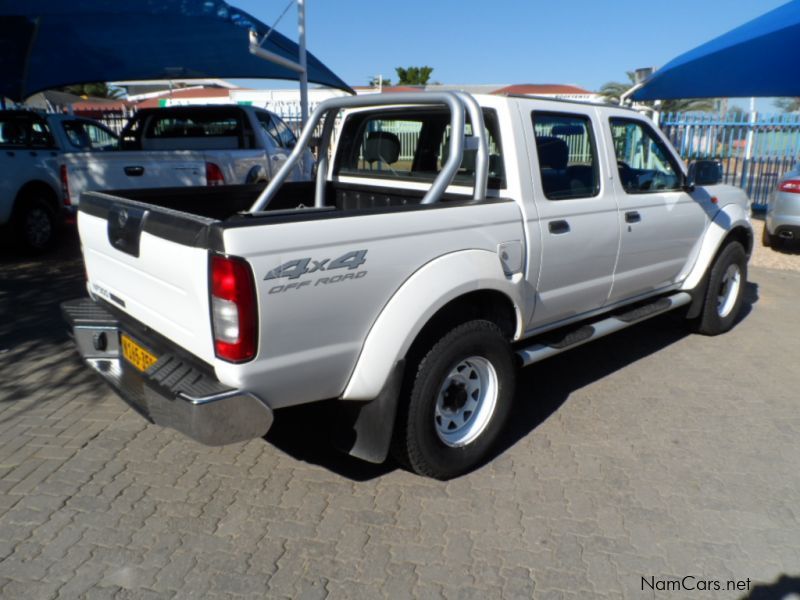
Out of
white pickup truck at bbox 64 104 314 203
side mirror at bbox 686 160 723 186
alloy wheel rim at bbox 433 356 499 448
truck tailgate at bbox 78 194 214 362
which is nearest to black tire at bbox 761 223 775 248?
side mirror at bbox 686 160 723 186

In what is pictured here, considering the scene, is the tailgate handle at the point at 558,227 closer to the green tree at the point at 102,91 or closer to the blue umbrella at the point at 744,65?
the blue umbrella at the point at 744,65

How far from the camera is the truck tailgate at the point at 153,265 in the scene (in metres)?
2.68

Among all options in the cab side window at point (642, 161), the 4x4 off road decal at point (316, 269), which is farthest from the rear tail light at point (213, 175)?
the 4x4 off road decal at point (316, 269)

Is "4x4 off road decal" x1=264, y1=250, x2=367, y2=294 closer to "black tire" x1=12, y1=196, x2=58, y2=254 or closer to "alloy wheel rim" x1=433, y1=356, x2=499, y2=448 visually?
"alloy wheel rim" x1=433, y1=356, x2=499, y2=448

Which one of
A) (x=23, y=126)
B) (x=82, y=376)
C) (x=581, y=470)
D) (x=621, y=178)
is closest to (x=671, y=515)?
(x=581, y=470)

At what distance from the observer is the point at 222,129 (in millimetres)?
10102

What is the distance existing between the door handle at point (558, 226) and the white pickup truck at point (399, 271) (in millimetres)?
25

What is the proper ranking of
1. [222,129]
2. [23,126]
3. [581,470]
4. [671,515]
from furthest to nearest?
1. [222,129]
2. [23,126]
3. [581,470]
4. [671,515]

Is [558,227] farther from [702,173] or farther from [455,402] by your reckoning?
[702,173]

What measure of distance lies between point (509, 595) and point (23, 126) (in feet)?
30.7

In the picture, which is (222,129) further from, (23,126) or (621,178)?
(621,178)

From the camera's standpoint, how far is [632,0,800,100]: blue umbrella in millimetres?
10055

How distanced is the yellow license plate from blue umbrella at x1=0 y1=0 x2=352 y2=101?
7.94 m

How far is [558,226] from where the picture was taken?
12.6 ft
